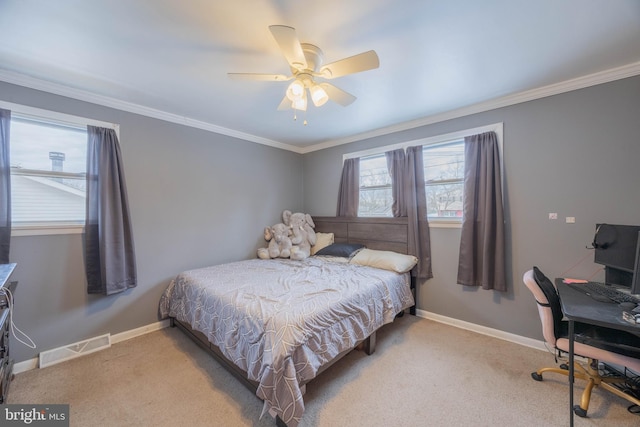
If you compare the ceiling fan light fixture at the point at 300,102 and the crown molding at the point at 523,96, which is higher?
the crown molding at the point at 523,96

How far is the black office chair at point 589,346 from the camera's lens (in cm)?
153

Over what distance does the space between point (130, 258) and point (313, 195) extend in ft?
9.03

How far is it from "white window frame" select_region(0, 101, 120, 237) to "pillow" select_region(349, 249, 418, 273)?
9.94 feet

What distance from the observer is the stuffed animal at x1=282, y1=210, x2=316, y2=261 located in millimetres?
3749

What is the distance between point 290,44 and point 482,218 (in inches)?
98.5

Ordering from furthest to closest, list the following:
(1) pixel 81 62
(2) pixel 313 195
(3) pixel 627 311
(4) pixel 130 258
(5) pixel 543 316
A: 1. (2) pixel 313 195
2. (4) pixel 130 258
3. (1) pixel 81 62
4. (5) pixel 543 316
5. (3) pixel 627 311

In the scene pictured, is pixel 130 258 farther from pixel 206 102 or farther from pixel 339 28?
pixel 339 28

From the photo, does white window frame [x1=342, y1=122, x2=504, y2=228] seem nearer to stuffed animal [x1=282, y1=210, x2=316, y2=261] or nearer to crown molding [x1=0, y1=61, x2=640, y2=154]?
crown molding [x1=0, y1=61, x2=640, y2=154]

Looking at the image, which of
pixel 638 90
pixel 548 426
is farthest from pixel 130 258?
pixel 638 90

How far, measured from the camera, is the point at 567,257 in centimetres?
225

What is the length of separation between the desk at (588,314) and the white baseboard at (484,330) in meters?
0.99

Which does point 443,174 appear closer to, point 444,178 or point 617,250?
point 444,178

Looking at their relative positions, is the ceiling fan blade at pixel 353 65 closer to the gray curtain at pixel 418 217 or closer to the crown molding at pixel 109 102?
the gray curtain at pixel 418 217

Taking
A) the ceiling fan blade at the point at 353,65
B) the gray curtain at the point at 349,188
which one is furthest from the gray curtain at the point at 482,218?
the ceiling fan blade at the point at 353,65
